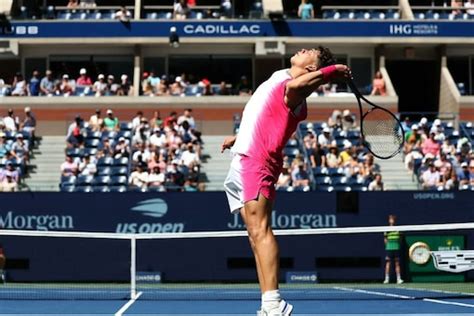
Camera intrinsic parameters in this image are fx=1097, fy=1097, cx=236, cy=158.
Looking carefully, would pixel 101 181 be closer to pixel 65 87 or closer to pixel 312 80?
pixel 65 87

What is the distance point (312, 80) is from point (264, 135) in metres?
0.52

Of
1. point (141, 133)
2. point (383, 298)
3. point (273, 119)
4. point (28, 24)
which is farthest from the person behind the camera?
point (28, 24)

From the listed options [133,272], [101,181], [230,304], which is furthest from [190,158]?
[230,304]

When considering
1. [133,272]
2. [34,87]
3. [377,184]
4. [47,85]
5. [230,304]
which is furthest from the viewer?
[47,85]

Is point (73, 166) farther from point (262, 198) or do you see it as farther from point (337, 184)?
point (262, 198)

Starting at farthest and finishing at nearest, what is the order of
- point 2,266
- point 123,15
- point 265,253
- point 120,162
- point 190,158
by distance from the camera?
point 123,15
point 190,158
point 120,162
point 2,266
point 265,253

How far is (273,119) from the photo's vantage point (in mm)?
7379

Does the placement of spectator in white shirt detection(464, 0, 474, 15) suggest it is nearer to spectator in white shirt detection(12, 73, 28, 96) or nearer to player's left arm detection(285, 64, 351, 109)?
spectator in white shirt detection(12, 73, 28, 96)

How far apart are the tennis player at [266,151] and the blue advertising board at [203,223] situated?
14521 millimetres

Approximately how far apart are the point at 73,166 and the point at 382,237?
766cm

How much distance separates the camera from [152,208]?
22.4m

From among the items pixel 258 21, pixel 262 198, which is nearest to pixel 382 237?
pixel 258 21

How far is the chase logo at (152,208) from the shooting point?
73.5 ft

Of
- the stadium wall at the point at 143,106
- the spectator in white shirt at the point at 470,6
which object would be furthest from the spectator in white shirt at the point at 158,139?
the spectator in white shirt at the point at 470,6
